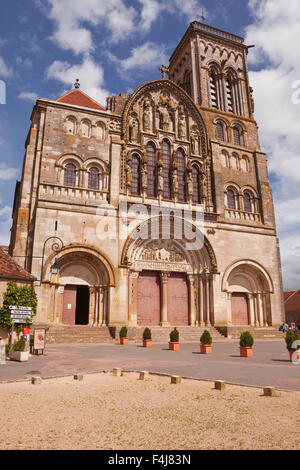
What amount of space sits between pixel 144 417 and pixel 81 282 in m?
17.7

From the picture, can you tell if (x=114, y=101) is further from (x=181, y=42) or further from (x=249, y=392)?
(x=249, y=392)

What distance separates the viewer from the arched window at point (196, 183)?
2789cm

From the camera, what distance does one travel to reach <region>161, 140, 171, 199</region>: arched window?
88.6 feet

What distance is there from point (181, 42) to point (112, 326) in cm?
3068

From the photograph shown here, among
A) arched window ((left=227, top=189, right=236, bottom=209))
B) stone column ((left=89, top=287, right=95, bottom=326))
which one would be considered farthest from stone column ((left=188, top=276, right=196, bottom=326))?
stone column ((left=89, top=287, right=95, bottom=326))

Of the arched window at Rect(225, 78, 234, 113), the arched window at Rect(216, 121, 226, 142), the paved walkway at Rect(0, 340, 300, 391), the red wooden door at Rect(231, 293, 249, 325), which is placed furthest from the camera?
the arched window at Rect(225, 78, 234, 113)

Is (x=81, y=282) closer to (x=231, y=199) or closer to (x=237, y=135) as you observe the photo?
(x=231, y=199)

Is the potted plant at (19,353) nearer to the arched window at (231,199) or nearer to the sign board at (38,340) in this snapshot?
the sign board at (38,340)

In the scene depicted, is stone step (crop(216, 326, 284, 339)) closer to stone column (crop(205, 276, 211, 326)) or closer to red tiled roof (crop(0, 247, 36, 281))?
stone column (crop(205, 276, 211, 326))

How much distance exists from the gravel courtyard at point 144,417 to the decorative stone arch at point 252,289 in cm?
1977

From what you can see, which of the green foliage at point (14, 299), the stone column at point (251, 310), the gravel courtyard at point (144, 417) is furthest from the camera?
the stone column at point (251, 310)

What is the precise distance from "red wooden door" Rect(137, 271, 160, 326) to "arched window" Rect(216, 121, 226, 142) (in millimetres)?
14505

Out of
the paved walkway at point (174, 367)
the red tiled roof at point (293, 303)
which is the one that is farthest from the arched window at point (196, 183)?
the red tiled roof at point (293, 303)

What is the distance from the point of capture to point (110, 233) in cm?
2328
